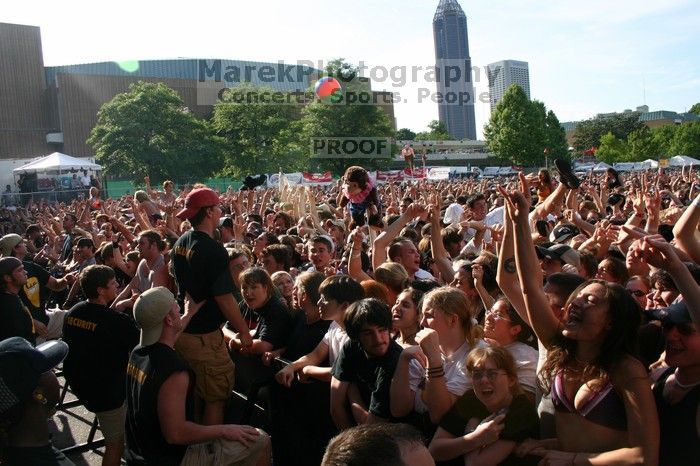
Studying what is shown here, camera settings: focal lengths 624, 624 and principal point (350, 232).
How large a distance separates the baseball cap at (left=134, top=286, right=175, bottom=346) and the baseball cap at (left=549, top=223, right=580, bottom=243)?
4.56 meters

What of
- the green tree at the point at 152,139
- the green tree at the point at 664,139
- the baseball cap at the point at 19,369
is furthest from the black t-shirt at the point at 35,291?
the green tree at the point at 664,139

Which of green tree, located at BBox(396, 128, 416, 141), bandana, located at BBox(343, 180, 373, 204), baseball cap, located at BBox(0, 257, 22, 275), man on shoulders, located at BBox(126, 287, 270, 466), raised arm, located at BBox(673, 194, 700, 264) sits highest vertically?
green tree, located at BBox(396, 128, 416, 141)

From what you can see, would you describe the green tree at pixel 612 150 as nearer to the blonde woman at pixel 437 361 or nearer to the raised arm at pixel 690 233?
the raised arm at pixel 690 233

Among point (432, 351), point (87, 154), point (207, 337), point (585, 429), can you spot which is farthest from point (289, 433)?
point (87, 154)

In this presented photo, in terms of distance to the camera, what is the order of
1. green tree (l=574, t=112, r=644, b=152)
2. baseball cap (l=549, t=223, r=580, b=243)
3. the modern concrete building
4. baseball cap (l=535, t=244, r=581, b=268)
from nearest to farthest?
1. baseball cap (l=535, t=244, r=581, b=268)
2. baseball cap (l=549, t=223, r=580, b=243)
3. the modern concrete building
4. green tree (l=574, t=112, r=644, b=152)

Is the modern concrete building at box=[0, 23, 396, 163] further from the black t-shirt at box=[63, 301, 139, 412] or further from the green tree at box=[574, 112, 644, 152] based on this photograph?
the black t-shirt at box=[63, 301, 139, 412]

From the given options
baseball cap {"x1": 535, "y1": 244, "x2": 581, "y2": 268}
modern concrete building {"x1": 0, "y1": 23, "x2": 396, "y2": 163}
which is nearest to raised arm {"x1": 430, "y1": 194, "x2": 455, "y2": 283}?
baseball cap {"x1": 535, "y1": 244, "x2": 581, "y2": 268}

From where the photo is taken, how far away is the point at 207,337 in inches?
171

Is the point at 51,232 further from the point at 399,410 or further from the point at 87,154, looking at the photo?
the point at 87,154

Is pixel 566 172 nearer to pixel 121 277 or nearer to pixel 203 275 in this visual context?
pixel 203 275

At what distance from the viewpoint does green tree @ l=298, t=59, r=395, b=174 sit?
157 feet

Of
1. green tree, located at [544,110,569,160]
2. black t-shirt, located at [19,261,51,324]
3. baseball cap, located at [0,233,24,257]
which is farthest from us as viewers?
green tree, located at [544,110,569,160]

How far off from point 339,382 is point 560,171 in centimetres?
294

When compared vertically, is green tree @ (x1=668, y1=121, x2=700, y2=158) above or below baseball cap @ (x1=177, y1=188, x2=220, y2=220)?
above
